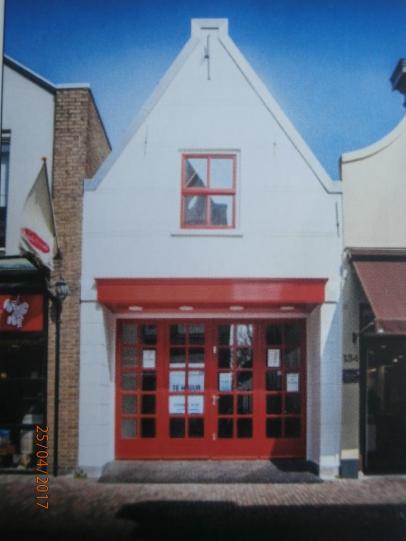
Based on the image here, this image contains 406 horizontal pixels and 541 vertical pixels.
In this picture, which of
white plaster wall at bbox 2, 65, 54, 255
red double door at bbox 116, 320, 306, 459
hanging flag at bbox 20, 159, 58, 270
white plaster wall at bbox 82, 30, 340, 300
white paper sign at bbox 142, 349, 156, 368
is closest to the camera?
hanging flag at bbox 20, 159, 58, 270

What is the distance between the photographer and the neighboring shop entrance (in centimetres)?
897

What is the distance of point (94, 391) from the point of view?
8.84 m

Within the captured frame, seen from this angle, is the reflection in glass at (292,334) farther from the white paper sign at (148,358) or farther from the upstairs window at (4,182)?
the upstairs window at (4,182)

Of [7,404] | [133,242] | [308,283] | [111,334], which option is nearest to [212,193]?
[133,242]

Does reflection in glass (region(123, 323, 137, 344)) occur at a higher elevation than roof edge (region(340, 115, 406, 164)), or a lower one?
lower

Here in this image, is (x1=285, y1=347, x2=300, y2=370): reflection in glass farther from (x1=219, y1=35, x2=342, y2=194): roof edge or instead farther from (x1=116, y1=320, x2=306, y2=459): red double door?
(x1=219, y1=35, x2=342, y2=194): roof edge

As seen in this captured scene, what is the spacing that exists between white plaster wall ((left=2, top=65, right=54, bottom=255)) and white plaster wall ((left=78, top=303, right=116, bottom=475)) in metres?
1.96

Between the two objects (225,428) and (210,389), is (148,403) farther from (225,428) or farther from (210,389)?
(225,428)

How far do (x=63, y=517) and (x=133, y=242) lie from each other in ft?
13.1

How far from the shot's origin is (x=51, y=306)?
8945 millimetres

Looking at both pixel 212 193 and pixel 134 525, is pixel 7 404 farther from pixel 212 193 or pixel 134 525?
pixel 212 193

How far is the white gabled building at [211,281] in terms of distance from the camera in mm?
8844

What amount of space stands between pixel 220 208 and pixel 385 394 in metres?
3.82

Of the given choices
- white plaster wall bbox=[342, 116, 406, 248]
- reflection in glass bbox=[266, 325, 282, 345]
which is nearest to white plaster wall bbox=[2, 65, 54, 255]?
reflection in glass bbox=[266, 325, 282, 345]
